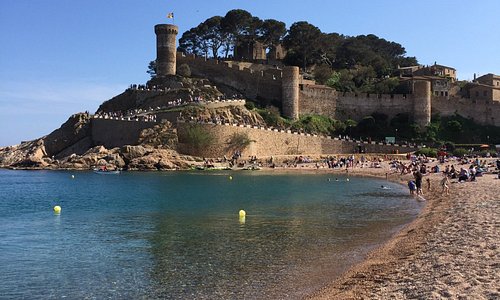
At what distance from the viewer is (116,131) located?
46.9m

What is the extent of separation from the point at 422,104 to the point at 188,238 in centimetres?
4480

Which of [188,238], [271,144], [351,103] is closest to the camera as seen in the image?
[188,238]

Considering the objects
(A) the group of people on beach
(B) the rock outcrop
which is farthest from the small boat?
(A) the group of people on beach

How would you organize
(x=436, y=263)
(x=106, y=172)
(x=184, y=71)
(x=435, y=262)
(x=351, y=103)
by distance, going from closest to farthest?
(x=436, y=263), (x=435, y=262), (x=106, y=172), (x=184, y=71), (x=351, y=103)

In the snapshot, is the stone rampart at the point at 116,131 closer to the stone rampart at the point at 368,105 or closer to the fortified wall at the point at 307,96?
the fortified wall at the point at 307,96

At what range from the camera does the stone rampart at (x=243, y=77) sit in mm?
55188

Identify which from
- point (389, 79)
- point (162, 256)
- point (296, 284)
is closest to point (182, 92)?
point (389, 79)

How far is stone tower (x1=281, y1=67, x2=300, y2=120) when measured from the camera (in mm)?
53594

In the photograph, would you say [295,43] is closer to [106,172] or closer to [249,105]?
[249,105]

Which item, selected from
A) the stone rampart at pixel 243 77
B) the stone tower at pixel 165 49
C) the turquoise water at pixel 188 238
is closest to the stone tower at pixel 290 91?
the stone rampart at pixel 243 77

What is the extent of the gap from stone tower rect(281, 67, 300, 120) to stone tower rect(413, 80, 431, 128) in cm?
1213

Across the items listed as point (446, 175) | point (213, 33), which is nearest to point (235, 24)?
point (213, 33)

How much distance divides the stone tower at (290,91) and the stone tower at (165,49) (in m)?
11.5

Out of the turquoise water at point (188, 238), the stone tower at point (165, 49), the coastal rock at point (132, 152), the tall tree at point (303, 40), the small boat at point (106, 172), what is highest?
the tall tree at point (303, 40)
